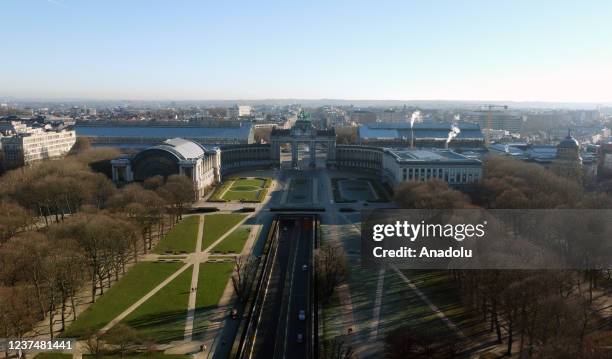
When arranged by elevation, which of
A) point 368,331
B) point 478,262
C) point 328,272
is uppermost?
point 478,262

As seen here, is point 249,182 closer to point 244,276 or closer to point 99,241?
point 99,241

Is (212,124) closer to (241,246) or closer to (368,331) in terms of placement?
(241,246)

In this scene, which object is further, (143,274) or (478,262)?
(143,274)

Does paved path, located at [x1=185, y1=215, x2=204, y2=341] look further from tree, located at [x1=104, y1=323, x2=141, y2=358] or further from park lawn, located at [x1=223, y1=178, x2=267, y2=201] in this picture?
park lawn, located at [x1=223, y1=178, x2=267, y2=201]

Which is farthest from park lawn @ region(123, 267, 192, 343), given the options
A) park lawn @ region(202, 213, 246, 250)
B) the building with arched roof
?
the building with arched roof

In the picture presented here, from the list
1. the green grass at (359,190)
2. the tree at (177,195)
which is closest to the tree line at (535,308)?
the green grass at (359,190)

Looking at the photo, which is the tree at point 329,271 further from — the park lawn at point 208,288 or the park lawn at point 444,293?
the park lawn at point 208,288

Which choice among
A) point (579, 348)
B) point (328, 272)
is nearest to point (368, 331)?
point (328, 272)

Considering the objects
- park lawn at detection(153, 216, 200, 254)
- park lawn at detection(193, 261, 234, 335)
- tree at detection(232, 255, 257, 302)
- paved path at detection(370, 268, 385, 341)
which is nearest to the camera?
paved path at detection(370, 268, 385, 341)
